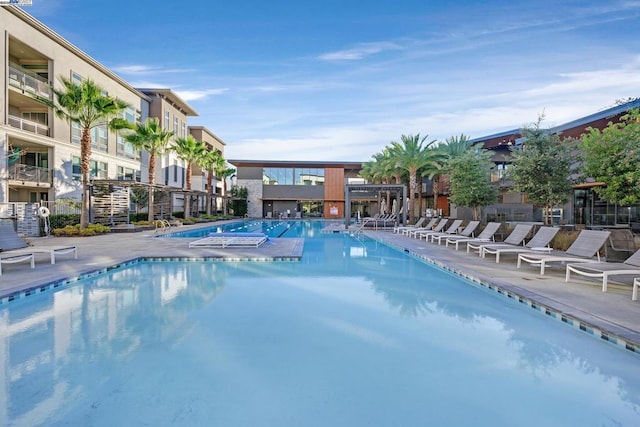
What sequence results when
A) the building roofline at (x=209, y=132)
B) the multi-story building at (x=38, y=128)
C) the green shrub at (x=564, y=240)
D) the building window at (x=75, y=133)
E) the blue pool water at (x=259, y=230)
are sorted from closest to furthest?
1. the green shrub at (x=564, y=240)
2. the multi-story building at (x=38, y=128)
3. the blue pool water at (x=259, y=230)
4. the building window at (x=75, y=133)
5. the building roofline at (x=209, y=132)

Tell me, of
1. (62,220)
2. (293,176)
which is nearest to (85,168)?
(62,220)

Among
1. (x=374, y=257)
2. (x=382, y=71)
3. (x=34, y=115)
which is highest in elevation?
(x=382, y=71)

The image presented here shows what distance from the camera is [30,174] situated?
764 inches

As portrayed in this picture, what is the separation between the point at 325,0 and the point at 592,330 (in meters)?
16.2

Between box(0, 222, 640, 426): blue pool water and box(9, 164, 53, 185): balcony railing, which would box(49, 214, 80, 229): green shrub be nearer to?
box(9, 164, 53, 185): balcony railing

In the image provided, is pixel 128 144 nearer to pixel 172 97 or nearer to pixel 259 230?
pixel 172 97

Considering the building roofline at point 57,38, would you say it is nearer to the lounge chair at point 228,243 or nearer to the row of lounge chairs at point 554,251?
the lounge chair at point 228,243

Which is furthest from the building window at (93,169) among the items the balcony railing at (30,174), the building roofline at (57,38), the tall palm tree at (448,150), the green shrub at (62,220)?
the tall palm tree at (448,150)

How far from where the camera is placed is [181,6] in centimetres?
1642

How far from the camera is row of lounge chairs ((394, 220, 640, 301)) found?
7.06m

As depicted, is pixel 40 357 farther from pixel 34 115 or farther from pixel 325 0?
pixel 34 115

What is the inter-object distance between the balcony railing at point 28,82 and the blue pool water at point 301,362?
1690 centimetres

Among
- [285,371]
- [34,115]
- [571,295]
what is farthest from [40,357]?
[34,115]

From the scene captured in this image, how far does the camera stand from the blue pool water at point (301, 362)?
3252 mm
